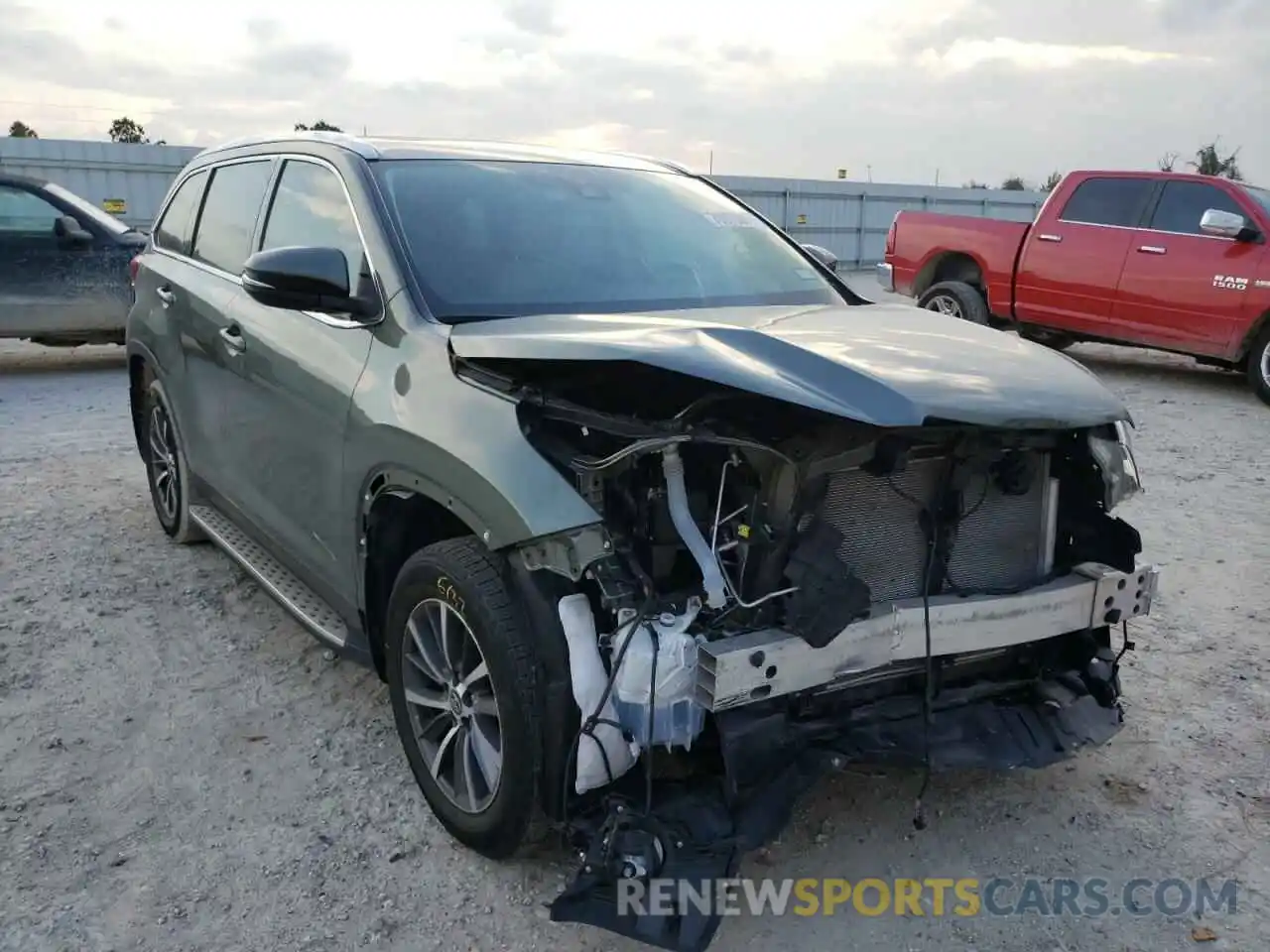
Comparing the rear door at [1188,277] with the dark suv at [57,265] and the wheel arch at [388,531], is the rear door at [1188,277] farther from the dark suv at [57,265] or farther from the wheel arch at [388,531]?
the dark suv at [57,265]

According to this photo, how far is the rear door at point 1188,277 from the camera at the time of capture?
30.0 ft

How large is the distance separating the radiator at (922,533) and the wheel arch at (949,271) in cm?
863

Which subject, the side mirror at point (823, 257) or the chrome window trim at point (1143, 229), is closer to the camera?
the side mirror at point (823, 257)

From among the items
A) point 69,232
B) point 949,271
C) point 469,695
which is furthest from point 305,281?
point 949,271

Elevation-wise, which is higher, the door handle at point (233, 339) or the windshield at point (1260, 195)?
the windshield at point (1260, 195)

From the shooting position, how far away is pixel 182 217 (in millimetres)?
5133

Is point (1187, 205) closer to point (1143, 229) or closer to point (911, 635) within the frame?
point (1143, 229)

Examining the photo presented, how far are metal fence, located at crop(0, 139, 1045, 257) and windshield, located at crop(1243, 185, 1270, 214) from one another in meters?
7.75

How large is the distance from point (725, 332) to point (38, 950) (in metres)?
2.26

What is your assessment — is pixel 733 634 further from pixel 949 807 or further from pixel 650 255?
pixel 650 255

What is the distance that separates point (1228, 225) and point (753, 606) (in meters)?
8.23

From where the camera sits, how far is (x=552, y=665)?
261 centimetres

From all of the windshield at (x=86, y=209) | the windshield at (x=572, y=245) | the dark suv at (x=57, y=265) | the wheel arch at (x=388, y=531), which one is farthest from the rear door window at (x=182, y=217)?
the windshield at (x=86, y=209)

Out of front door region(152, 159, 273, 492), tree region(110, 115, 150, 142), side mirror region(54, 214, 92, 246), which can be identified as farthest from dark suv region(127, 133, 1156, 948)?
tree region(110, 115, 150, 142)
